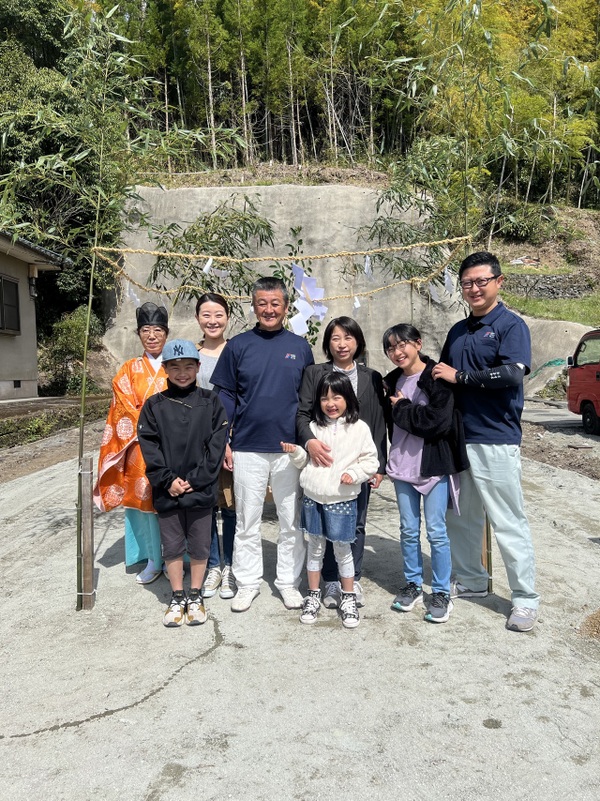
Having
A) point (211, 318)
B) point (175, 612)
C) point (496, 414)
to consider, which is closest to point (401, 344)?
point (496, 414)

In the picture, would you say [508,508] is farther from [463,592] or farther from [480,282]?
[480,282]

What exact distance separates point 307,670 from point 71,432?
7622mm

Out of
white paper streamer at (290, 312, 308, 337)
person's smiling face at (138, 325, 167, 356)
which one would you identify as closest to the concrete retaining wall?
white paper streamer at (290, 312, 308, 337)

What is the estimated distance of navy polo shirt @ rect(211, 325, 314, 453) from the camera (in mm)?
3084

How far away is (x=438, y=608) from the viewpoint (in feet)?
9.56

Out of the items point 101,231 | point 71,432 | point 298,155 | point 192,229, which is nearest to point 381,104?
point 298,155

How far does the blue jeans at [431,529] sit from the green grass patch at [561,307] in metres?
16.4

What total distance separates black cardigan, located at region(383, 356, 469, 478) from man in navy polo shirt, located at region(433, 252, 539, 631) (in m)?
0.05

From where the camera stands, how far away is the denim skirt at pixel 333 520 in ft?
9.59

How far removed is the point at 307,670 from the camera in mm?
2488

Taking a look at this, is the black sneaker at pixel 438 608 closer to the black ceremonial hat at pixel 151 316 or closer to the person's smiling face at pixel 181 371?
the person's smiling face at pixel 181 371

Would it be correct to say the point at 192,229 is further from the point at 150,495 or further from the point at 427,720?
the point at 427,720

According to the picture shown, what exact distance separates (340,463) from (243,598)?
865mm

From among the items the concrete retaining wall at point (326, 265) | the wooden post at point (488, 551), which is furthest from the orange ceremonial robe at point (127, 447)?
the concrete retaining wall at point (326, 265)
